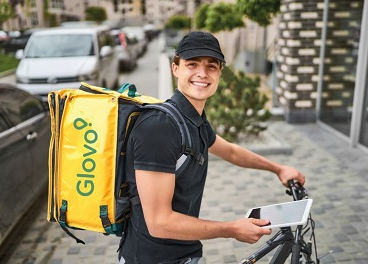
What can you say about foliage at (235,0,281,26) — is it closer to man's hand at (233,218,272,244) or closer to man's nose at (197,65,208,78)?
man's nose at (197,65,208,78)

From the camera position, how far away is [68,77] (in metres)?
10.2

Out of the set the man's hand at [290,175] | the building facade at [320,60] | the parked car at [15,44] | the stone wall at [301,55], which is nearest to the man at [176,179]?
the man's hand at [290,175]

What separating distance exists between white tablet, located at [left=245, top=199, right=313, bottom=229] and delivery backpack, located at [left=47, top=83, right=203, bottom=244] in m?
0.39

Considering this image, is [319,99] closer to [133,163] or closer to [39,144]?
[39,144]

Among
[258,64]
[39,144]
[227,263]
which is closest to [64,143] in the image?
[227,263]

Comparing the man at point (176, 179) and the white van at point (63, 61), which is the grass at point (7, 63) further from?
the man at point (176, 179)

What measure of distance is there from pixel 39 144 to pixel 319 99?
5.82m

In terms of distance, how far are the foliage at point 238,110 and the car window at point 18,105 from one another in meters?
2.87

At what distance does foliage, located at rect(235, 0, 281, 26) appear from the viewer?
327 inches

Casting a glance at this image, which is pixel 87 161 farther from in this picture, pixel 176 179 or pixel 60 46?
pixel 60 46

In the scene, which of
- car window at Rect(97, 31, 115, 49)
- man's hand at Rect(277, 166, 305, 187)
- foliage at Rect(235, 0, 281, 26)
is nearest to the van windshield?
car window at Rect(97, 31, 115, 49)

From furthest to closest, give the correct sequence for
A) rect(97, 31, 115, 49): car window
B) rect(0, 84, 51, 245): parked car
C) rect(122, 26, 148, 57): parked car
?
rect(122, 26, 148, 57): parked car < rect(97, 31, 115, 49): car window < rect(0, 84, 51, 245): parked car

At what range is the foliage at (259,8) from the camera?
27.2ft

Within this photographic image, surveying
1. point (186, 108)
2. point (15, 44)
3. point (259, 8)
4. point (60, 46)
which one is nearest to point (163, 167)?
point (186, 108)
